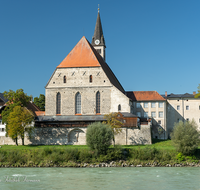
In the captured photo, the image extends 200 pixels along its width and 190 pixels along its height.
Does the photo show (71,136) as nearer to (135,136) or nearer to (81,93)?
(81,93)

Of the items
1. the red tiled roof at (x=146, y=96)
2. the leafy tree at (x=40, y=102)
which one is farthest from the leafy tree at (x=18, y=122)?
the leafy tree at (x=40, y=102)

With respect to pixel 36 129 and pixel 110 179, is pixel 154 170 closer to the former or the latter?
pixel 110 179

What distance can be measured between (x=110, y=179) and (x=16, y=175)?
308 inches

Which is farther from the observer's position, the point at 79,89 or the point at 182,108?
the point at 182,108

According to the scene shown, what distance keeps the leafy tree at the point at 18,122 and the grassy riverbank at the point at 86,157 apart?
19.3 ft

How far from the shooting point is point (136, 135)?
40.5m

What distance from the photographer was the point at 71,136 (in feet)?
136

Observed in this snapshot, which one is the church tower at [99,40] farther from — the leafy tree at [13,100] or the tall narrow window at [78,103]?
the leafy tree at [13,100]

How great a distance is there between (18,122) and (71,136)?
7.35 metres

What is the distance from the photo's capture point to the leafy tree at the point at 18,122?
127ft

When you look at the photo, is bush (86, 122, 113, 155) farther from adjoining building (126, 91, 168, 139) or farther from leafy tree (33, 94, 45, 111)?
leafy tree (33, 94, 45, 111)

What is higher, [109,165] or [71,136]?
[71,136]

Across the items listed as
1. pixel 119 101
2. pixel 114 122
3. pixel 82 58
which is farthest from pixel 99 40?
pixel 114 122

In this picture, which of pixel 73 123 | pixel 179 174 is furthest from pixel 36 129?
pixel 179 174
